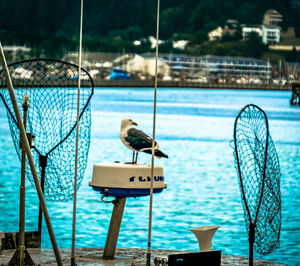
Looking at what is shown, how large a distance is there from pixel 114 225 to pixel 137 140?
0.61 metres

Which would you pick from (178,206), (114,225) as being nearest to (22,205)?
(114,225)

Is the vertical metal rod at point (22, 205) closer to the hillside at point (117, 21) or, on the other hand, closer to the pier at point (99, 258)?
the pier at point (99, 258)

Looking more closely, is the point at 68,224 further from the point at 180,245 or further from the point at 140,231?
the point at 180,245

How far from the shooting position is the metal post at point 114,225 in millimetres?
5811

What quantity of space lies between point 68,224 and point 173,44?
9155cm

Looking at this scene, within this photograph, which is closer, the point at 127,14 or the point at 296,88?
the point at 296,88

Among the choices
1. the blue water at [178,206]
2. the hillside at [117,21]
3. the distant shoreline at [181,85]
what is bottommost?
the distant shoreline at [181,85]

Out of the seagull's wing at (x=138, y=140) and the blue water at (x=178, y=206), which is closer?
the seagull's wing at (x=138, y=140)

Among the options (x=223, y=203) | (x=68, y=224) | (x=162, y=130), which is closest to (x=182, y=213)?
(x=223, y=203)

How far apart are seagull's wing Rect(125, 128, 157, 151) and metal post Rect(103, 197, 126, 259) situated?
377mm

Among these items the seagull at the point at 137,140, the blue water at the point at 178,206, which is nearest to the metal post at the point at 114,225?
the seagull at the point at 137,140

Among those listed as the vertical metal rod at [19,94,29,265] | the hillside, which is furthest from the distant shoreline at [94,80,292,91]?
the vertical metal rod at [19,94,29,265]

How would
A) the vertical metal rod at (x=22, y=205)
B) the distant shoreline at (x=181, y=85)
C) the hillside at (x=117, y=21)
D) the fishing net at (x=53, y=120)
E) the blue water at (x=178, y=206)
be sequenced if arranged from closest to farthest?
the vertical metal rod at (x=22, y=205)
the fishing net at (x=53, y=120)
the blue water at (x=178, y=206)
the distant shoreline at (x=181, y=85)
the hillside at (x=117, y=21)

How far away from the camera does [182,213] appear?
13.1m
